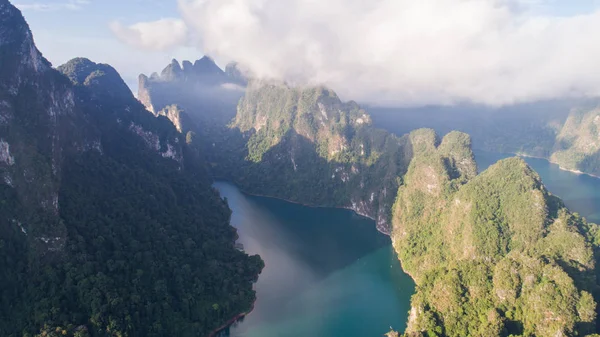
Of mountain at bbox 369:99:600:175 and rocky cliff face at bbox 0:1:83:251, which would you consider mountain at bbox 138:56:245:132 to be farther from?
rocky cliff face at bbox 0:1:83:251

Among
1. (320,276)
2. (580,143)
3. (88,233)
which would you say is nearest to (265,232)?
(320,276)

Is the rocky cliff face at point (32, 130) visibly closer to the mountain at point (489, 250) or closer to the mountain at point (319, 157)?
the mountain at point (489, 250)

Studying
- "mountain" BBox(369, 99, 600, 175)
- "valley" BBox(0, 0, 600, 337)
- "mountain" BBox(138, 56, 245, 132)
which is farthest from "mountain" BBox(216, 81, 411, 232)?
"mountain" BBox(369, 99, 600, 175)

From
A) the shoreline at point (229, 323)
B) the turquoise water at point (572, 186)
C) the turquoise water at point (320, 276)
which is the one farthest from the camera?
the turquoise water at point (572, 186)

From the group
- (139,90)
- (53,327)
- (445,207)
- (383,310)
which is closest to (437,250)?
(445,207)

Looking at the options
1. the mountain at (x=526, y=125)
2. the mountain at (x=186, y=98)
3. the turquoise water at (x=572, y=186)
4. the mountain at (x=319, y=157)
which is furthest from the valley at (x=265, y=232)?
the mountain at (x=186, y=98)

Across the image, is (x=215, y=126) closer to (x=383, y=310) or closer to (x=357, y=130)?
(x=357, y=130)
